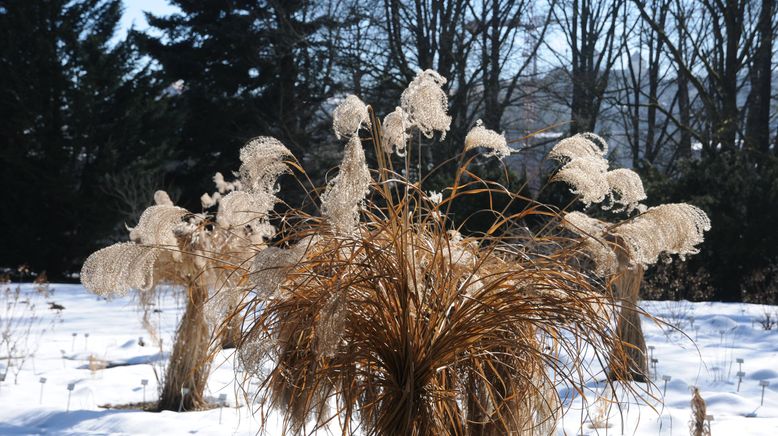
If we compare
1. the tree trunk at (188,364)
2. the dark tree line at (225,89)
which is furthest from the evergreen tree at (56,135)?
the tree trunk at (188,364)

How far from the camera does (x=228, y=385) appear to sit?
5.12 meters

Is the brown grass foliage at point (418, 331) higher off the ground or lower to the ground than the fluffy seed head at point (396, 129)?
lower

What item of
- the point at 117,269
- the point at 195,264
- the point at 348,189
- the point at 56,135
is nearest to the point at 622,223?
the point at 348,189

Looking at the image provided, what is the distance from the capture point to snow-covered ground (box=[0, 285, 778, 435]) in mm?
4102

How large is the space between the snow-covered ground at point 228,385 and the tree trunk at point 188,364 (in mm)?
163

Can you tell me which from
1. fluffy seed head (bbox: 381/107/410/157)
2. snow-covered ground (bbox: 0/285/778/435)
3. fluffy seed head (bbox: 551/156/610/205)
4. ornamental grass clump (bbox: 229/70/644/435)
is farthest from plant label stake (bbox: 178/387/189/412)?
fluffy seed head (bbox: 551/156/610/205)

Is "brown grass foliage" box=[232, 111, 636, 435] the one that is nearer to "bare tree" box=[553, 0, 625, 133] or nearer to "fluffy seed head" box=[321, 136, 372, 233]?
"fluffy seed head" box=[321, 136, 372, 233]

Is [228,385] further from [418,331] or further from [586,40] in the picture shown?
[586,40]

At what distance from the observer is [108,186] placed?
52.3 ft

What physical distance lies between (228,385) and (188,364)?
0.42 metres

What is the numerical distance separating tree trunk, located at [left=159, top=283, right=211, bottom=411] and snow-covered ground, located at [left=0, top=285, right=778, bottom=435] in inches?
6.4

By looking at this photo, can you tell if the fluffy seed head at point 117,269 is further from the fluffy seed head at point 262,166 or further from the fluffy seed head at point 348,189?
the fluffy seed head at point 348,189

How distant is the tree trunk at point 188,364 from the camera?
15.6 ft

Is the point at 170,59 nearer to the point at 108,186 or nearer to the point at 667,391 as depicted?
the point at 108,186
